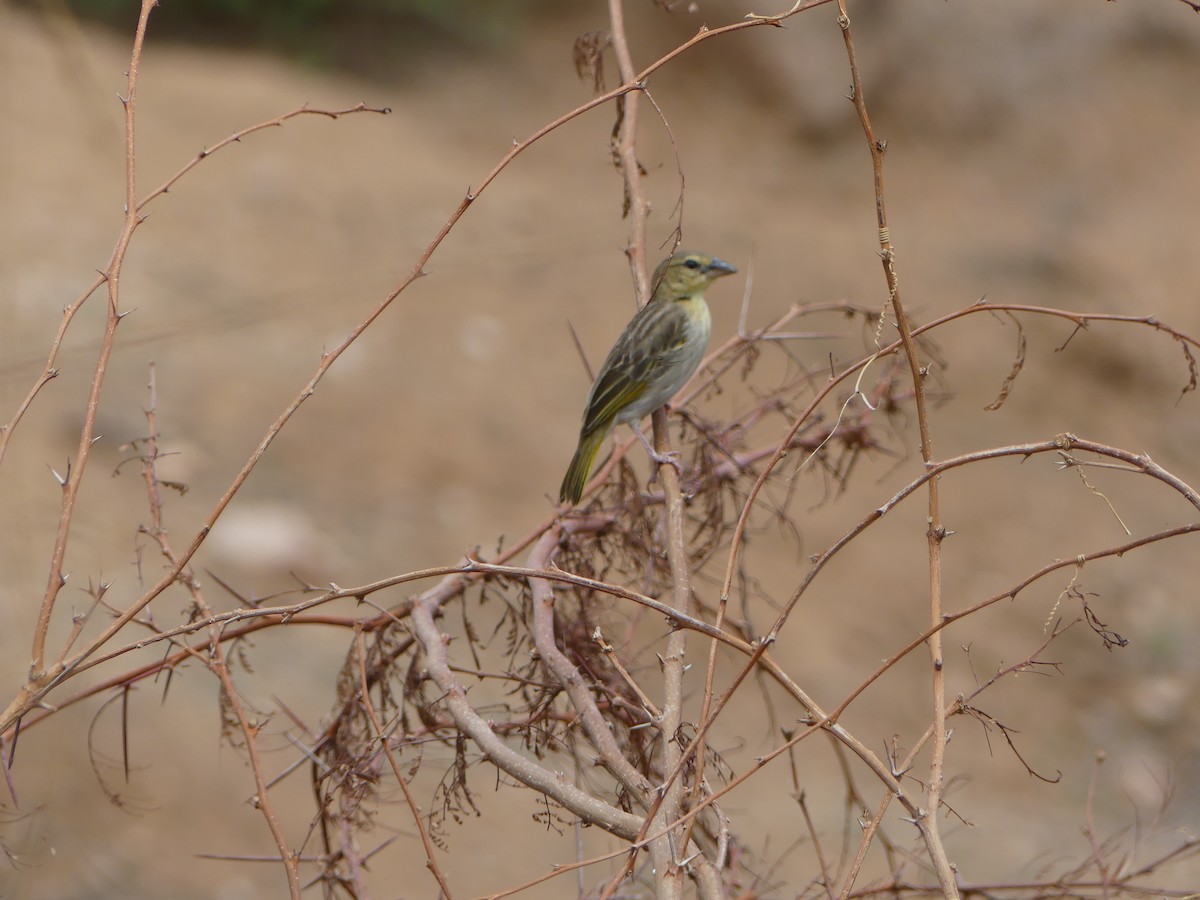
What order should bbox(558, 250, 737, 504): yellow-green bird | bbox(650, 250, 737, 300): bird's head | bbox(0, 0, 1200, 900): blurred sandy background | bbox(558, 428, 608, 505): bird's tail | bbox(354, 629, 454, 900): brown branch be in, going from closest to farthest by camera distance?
bbox(354, 629, 454, 900): brown branch < bbox(558, 428, 608, 505): bird's tail < bbox(558, 250, 737, 504): yellow-green bird < bbox(650, 250, 737, 300): bird's head < bbox(0, 0, 1200, 900): blurred sandy background

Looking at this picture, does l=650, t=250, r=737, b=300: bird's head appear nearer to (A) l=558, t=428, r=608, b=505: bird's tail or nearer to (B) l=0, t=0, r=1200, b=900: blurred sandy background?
(A) l=558, t=428, r=608, b=505: bird's tail

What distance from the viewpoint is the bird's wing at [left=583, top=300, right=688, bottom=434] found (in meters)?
3.84

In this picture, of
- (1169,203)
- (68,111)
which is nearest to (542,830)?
(68,111)

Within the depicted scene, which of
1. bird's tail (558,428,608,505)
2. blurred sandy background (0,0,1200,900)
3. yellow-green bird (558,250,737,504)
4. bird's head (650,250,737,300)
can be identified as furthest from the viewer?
blurred sandy background (0,0,1200,900)

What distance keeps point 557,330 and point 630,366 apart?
588 cm

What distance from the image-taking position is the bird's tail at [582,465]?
3.63 metres

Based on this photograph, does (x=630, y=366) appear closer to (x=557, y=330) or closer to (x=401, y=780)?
(x=401, y=780)

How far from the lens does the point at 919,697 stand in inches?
293

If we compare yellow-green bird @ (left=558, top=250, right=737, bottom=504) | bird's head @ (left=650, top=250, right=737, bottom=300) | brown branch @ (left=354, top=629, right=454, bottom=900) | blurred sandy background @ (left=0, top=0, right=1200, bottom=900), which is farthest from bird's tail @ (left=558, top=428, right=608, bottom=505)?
brown branch @ (left=354, top=629, right=454, bottom=900)

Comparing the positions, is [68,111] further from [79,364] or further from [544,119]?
[544,119]

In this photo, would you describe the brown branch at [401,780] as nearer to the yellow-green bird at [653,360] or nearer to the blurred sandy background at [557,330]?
the yellow-green bird at [653,360]

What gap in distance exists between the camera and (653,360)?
3.86 meters

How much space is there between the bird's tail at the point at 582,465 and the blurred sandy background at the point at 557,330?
5.26ft

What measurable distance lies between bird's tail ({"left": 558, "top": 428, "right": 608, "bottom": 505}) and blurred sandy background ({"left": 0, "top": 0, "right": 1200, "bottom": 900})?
1.60 metres
